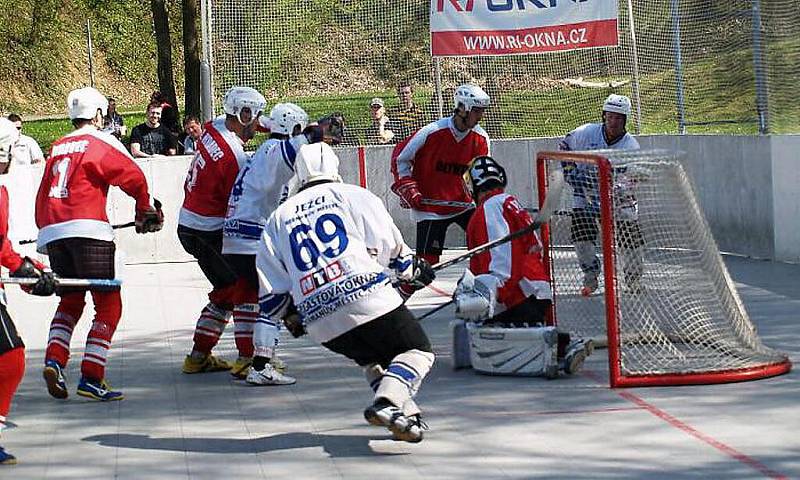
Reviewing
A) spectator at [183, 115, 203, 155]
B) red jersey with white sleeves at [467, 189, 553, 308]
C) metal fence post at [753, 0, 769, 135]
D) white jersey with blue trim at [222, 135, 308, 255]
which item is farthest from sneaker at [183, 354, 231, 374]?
spectator at [183, 115, 203, 155]

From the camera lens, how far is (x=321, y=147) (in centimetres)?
705

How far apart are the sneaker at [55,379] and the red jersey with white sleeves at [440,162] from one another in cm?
338

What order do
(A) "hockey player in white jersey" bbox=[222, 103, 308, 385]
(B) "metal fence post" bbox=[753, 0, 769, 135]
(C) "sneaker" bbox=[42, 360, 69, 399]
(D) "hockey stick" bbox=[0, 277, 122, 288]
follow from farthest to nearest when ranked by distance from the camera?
1. (B) "metal fence post" bbox=[753, 0, 769, 135]
2. (A) "hockey player in white jersey" bbox=[222, 103, 308, 385]
3. (C) "sneaker" bbox=[42, 360, 69, 399]
4. (D) "hockey stick" bbox=[0, 277, 122, 288]

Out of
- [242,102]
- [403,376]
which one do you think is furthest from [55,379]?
[403,376]

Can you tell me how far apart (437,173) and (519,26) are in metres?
5.99

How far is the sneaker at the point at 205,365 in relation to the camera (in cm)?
923

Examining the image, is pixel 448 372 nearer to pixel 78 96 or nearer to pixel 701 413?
pixel 701 413

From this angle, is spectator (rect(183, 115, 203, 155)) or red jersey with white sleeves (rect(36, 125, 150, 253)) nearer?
red jersey with white sleeves (rect(36, 125, 150, 253))

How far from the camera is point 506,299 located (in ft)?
28.1

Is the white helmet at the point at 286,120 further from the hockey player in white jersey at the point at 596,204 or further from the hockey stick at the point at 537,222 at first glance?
the hockey player in white jersey at the point at 596,204

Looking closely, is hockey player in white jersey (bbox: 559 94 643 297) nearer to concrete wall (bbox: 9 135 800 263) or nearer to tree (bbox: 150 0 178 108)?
concrete wall (bbox: 9 135 800 263)

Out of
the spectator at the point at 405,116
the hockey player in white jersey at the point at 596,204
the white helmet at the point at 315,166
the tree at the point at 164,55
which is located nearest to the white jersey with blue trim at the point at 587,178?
the hockey player in white jersey at the point at 596,204

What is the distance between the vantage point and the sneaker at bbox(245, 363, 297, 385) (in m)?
8.67

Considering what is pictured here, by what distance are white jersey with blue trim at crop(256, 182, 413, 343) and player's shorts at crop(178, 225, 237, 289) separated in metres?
2.37
